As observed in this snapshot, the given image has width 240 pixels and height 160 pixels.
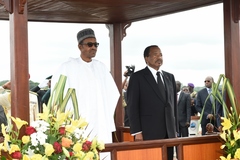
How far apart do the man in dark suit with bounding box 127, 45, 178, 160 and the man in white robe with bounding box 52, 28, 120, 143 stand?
12.6 inches

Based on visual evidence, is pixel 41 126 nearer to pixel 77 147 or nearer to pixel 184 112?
pixel 77 147

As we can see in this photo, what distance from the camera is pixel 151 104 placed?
8.03m

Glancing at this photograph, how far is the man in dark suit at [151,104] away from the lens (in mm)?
7988

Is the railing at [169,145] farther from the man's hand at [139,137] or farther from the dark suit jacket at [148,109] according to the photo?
the man's hand at [139,137]

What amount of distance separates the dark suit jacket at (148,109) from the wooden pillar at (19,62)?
2047mm

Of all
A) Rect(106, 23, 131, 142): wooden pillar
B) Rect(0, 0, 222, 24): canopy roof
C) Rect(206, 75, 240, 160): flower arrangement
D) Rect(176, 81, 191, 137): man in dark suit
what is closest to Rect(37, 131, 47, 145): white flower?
Rect(206, 75, 240, 160): flower arrangement

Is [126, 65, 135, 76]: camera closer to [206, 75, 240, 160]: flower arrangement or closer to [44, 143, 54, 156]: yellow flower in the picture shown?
[206, 75, 240, 160]: flower arrangement

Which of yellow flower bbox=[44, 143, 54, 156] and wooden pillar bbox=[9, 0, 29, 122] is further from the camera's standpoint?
wooden pillar bbox=[9, 0, 29, 122]

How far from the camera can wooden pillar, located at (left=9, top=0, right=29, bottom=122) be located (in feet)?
20.5

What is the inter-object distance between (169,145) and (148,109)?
92cm

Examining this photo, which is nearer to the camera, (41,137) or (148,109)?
(41,137)

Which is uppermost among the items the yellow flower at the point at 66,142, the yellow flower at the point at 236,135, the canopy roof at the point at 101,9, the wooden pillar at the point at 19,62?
the canopy roof at the point at 101,9

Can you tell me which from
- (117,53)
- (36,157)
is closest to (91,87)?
(36,157)

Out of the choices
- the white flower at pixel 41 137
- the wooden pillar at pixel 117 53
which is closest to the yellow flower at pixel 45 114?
the white flower at pixel 41 137
